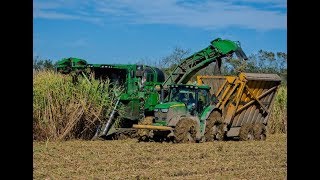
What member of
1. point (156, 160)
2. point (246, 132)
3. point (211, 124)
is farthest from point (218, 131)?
point (156, 160)

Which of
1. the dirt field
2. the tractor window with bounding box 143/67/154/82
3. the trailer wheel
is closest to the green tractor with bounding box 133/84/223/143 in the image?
the dirt field

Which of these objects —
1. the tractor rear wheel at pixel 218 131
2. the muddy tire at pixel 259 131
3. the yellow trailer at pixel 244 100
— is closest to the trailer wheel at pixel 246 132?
the yellow trailer at pixel 244 100

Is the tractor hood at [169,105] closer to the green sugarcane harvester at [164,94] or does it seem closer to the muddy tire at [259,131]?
the green sugarcane harvester at [164,94]

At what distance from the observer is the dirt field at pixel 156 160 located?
10383 mm

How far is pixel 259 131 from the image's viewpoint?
19031mm

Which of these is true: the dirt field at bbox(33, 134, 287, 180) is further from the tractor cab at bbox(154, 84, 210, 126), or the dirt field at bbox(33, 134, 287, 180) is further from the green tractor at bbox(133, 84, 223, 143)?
the tractor cab at bbox(154, 84, 210, 126)

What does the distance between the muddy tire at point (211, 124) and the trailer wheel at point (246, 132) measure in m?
1.24

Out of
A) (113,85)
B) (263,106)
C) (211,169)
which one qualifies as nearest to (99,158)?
(211,169)

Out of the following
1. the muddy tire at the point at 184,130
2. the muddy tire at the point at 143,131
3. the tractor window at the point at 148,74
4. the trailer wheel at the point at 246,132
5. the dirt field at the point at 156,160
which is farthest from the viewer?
the tractor window at the point at 148,74

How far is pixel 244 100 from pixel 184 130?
118 inches
